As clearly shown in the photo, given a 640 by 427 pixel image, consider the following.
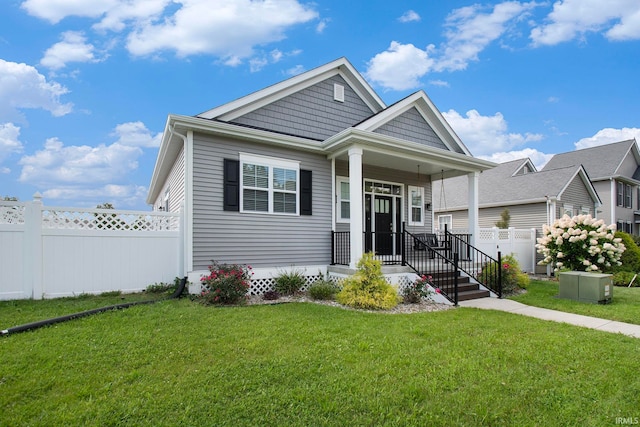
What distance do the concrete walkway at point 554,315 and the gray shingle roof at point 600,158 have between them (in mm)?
19332

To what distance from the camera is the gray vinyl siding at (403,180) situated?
9.58 metres

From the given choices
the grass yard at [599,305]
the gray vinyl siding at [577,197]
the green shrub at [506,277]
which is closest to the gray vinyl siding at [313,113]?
the green shrub at [506,277]

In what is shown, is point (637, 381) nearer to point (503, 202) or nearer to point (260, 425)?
point (260, 425)

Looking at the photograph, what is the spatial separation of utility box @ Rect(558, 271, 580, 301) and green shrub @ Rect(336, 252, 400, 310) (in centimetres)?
419

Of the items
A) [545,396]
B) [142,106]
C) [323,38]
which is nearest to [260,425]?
[545,396]

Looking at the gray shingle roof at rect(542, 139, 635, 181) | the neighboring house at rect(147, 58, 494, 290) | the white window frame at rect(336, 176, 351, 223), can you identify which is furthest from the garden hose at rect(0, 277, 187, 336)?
the gray shingle roof at rect(542, 139, 635, 181)

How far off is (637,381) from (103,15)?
11169mm

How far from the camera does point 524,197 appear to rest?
1605cm

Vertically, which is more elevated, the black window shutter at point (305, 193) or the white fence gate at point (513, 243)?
the black window shutter at point (305, 193)

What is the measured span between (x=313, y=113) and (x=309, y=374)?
7.74 metres

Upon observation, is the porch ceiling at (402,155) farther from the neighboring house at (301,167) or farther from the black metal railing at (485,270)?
the black metal railing at (485,270)

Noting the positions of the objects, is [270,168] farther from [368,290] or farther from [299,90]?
[368,290]

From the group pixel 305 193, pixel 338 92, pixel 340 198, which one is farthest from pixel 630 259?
pixel 305 193

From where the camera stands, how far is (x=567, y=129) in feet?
49.6
